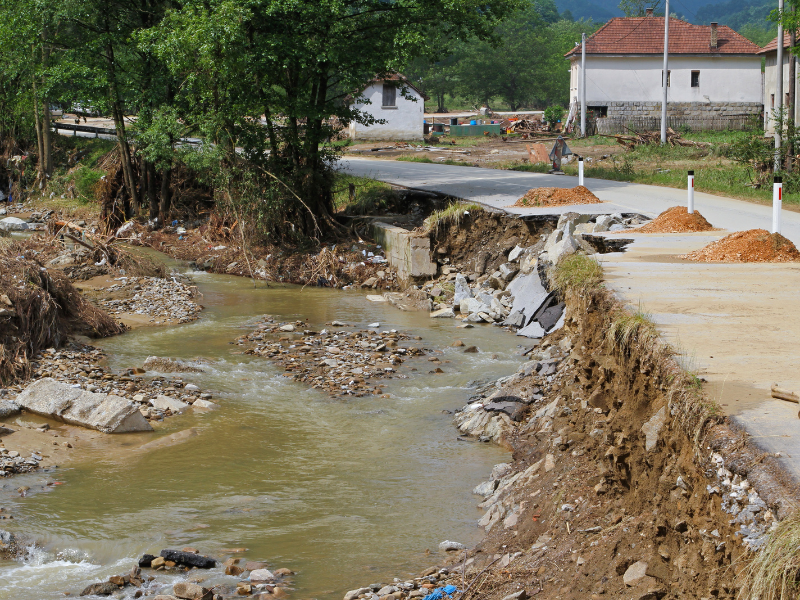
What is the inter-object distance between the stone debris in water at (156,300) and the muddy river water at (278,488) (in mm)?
3325

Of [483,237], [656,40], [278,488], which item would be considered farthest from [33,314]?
[656,40]

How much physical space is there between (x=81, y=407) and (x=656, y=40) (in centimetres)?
4578

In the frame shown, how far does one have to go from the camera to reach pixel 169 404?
10.3 metres

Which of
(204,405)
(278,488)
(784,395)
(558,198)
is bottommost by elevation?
(278,488)

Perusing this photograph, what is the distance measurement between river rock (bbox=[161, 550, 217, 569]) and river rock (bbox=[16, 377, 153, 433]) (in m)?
3.35

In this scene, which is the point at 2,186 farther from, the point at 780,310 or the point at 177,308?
the point at 780,310

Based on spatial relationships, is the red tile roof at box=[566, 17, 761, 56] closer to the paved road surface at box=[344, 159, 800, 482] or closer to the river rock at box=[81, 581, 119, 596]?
the paved road surface at box=[344, 159, 800, 482]

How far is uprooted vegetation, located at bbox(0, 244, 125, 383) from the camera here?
1141 cm

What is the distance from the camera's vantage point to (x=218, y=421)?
32.5ft

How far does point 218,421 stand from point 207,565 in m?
3.68

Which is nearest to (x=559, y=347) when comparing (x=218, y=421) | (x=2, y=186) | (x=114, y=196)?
(x=218, y=421)

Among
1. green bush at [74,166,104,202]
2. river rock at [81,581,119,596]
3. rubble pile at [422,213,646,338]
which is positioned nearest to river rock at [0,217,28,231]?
green bush at [74,166,104,202]

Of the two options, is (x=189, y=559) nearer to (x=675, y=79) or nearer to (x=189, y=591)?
(x=189, y=591)

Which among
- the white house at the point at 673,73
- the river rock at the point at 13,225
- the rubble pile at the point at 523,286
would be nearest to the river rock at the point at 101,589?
the rubble pile at the point at 523,286
